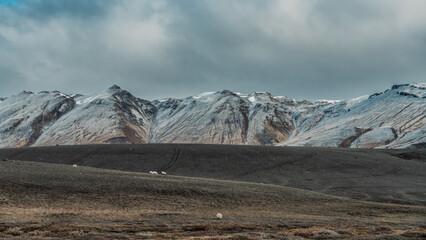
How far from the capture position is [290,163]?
68.5 meters

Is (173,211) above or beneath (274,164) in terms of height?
beneath

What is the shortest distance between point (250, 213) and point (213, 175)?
29728 mm

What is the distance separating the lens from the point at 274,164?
68.0 meters

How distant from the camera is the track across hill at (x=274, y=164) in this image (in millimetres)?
51216

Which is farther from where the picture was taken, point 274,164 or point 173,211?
point 274,164

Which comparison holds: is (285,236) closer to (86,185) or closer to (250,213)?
(250,213)

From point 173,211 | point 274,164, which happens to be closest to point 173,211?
point 173,211

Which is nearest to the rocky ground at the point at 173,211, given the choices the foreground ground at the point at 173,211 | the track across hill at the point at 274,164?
A: the foreground ground at the point at 173,211

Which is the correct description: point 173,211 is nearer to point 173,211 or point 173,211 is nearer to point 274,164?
point 173,211

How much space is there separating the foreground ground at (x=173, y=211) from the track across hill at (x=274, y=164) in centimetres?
1185

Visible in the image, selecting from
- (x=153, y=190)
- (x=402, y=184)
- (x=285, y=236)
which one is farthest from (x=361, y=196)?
(x=285, y=236)

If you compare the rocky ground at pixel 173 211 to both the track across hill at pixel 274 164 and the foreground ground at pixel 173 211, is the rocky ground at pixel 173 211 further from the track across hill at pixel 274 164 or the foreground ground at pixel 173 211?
the track across hill at pixel 274 164

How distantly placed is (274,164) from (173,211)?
39.5 meters

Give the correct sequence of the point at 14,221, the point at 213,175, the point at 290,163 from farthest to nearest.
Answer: the point at 290,163 → the point at 213,175 → the point at 14,221
